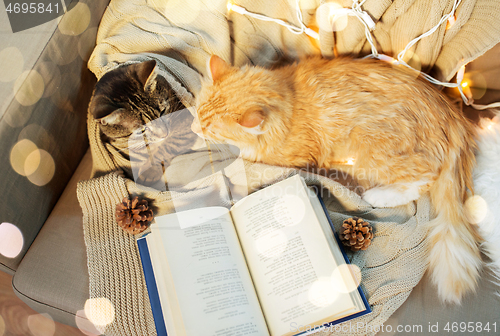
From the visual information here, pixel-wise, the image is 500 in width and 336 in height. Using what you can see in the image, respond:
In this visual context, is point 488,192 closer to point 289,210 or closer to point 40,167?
point 289,210

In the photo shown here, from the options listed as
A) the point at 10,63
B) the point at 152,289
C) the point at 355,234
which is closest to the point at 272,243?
the point at 355,234

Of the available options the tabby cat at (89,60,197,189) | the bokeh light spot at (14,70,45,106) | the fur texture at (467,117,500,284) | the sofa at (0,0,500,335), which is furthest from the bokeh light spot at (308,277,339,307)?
the bokeh light spot at (14,70,45,106)

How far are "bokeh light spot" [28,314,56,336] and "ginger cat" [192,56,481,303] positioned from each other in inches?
48.8

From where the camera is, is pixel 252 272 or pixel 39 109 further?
pixel 39 109

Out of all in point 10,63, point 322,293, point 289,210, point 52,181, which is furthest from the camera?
point 52,181

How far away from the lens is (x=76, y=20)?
1.16 m

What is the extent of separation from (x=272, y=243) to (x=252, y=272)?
0.40 feet

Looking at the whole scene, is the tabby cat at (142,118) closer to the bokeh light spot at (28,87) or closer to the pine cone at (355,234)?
the bokeh light spot at (28,87)

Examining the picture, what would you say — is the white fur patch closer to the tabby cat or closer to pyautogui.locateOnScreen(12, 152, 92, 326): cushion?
the tabby cat

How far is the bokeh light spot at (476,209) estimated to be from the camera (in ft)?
3.54

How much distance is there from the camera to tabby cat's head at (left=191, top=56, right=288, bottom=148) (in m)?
1.00

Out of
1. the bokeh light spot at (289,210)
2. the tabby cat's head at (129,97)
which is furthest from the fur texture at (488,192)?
the tabby cat's head at (129,97)

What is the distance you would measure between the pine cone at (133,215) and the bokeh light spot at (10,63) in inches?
24.3

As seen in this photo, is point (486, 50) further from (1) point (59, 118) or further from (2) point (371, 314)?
(1) point (59, 118)
